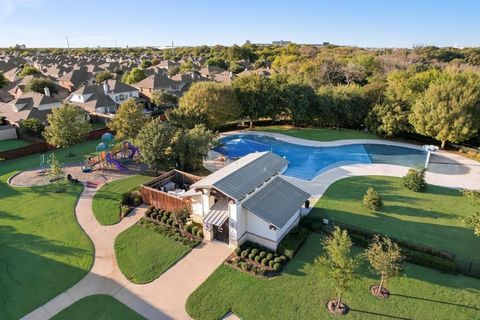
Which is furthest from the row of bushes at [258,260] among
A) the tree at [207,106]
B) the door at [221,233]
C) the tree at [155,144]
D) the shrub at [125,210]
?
the tree at [207,106]

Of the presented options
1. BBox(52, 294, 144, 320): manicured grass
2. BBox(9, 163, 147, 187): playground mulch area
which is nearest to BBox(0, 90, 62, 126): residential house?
BBox(9, 163, 147, 187): playground mulch area

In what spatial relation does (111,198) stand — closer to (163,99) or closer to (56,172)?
(56,172)

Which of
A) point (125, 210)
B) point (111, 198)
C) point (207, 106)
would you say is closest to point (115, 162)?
point (111, 198)

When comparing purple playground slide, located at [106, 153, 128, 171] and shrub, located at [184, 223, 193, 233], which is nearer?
shrub, located at [184, 223, 193, 233]

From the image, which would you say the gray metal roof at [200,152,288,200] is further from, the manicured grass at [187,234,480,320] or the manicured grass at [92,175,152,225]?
the manicured grass at [92,175,152,225]

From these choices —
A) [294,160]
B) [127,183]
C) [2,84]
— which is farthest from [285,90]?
[2,84]
